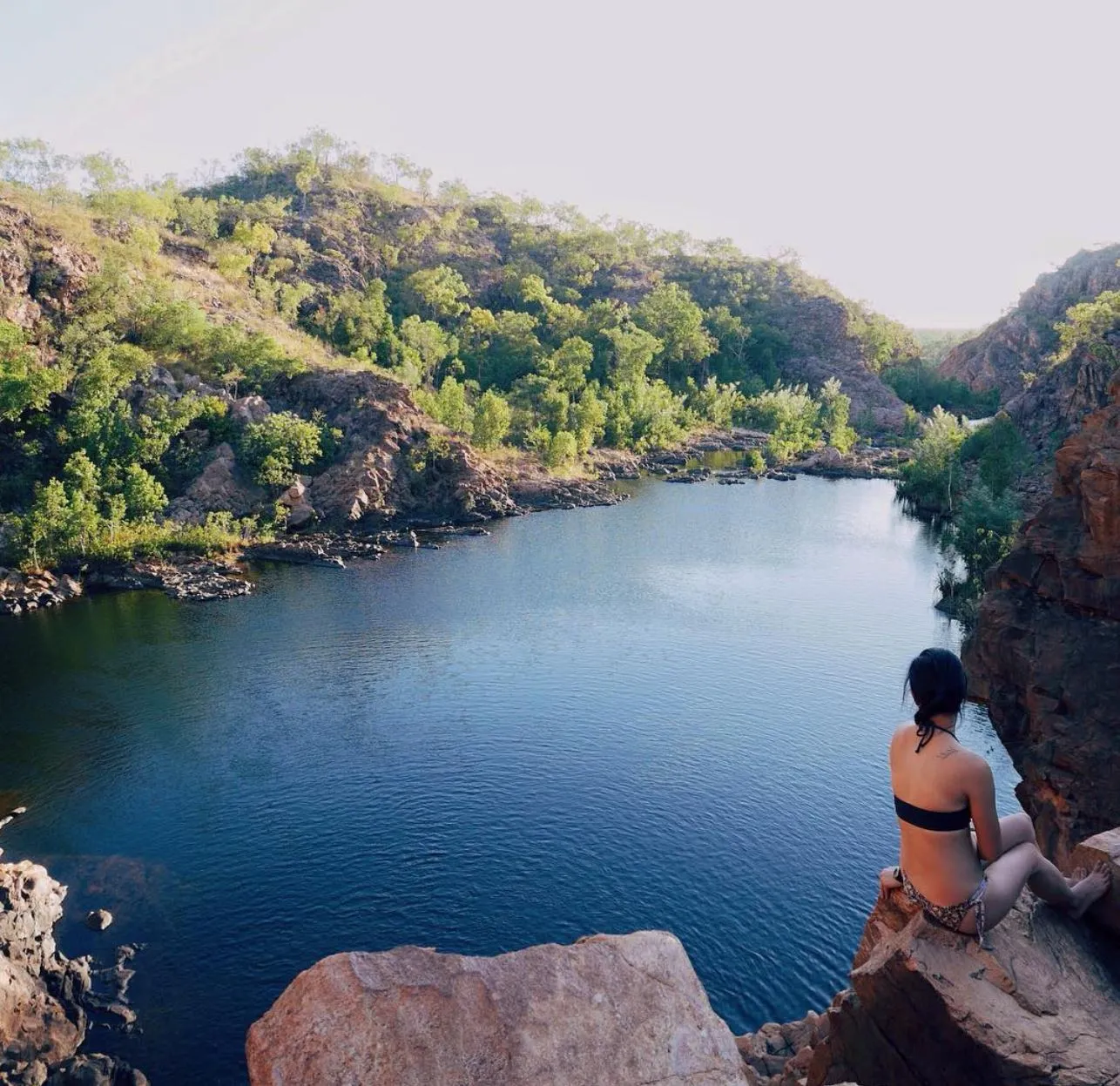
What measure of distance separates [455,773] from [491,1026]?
1993 centimetres

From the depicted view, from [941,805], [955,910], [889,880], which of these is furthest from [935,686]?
[889,880]

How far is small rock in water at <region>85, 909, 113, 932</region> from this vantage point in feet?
58.3

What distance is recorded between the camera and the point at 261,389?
60.0m

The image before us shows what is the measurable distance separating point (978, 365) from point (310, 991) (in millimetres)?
115574

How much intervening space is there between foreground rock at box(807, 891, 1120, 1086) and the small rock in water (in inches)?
645

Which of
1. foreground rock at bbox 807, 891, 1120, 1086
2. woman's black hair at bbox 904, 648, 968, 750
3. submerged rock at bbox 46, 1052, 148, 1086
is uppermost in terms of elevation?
woman's black hair at bbox 904, 648, 968, 750

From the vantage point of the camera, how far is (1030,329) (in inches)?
3935

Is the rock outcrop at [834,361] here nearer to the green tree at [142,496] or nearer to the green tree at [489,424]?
the green tree at [489,424]

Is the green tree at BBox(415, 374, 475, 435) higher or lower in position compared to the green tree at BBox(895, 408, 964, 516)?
higher

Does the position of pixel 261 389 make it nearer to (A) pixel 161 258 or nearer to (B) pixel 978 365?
(A) pixel 161 258

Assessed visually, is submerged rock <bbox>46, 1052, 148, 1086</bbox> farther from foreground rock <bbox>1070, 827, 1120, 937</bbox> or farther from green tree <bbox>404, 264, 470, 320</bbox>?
green tree <bbox>404, 264, 470, 320</bbox>

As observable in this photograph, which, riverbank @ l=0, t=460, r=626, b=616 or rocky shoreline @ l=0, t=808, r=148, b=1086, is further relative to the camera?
riverbank @ l=0, t=460, r=626, b=616

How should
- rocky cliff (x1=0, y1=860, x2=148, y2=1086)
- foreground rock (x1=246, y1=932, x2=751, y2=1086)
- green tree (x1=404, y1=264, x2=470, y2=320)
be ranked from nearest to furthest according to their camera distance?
foreground rock (x1=246, y1=932, x2=751, y2=1086) < rocky cliff (x1=0, y1=860, x2=148, y2=1086) < green tree (x1=404, y1=264, x2=470, y2=320)

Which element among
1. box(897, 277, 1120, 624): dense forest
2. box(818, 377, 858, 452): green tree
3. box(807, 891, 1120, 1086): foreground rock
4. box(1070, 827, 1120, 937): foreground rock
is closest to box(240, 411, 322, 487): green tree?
box(897, 277, 1120, 624): dense forest
